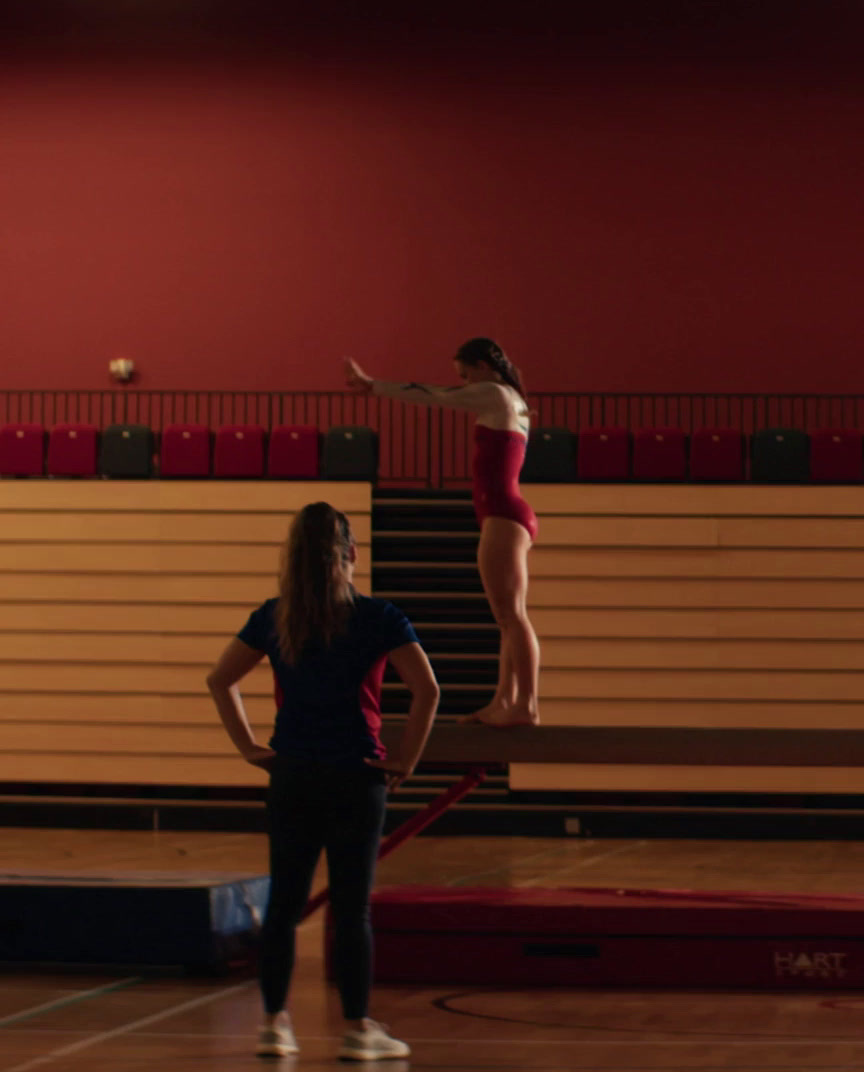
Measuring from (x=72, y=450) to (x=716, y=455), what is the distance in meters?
4.51

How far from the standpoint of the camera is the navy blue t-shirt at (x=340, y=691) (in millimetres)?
3682

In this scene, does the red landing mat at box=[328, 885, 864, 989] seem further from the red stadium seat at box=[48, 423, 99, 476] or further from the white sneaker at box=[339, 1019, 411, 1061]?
the red stadium seat at box=[48, 423, 99, 476]

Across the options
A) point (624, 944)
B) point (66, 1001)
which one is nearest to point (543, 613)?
point (624, 944)

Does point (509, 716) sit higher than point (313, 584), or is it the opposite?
point (313, 584)

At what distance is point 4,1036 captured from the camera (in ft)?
13.3

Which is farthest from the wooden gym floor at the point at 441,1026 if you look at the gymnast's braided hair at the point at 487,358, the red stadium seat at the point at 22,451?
the red stadium seat at the point at 22,451

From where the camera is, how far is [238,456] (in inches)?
428

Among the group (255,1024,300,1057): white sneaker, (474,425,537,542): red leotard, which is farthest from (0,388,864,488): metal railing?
(255,1024,300,1057): white sneaker

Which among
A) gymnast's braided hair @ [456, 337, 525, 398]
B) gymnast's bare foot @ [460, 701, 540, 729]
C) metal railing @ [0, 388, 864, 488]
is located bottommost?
gymnast's bare foot @ [460, 701, 540, 729]

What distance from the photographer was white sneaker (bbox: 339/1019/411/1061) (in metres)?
3.71

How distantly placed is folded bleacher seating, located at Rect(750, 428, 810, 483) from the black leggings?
7498 millimetres

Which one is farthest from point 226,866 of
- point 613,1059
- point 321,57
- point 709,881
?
point 321,57

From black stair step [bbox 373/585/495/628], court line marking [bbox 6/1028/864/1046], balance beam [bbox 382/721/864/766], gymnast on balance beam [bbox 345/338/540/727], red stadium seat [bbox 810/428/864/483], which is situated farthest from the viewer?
black stair step [bbox 373/585/495/628]

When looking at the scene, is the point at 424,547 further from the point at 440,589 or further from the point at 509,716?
the point at 509,716
